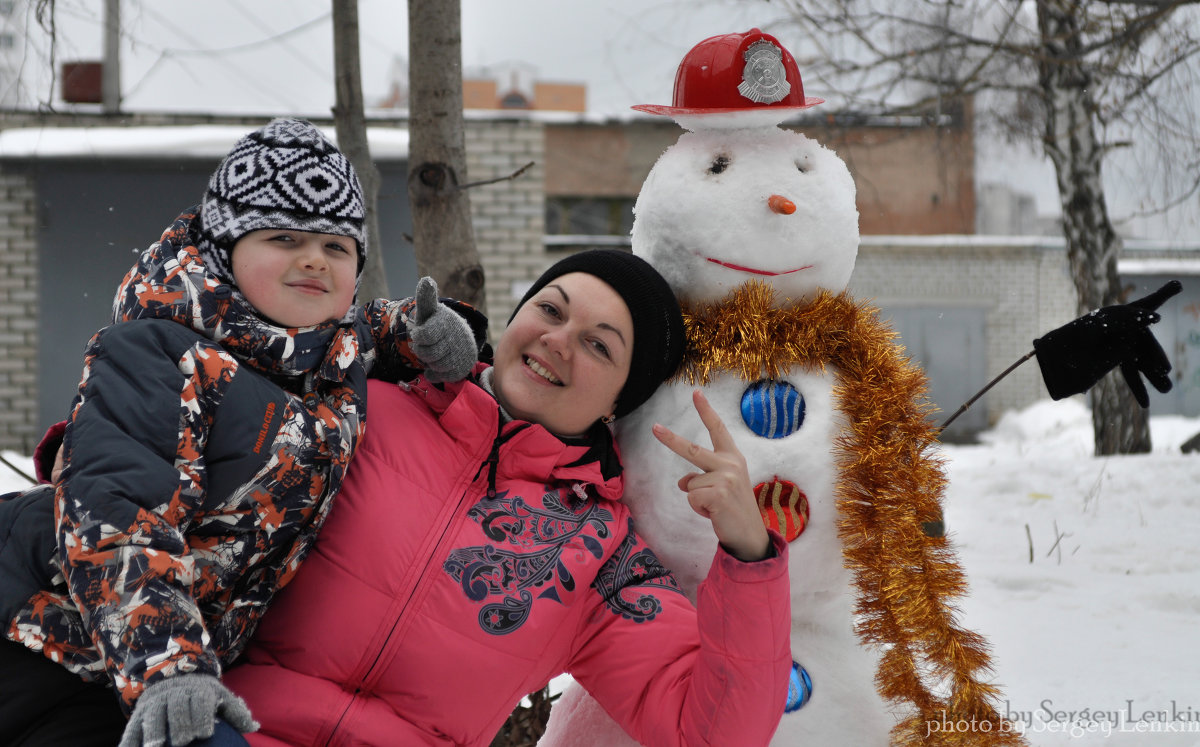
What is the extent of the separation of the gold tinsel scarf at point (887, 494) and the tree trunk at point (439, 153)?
42.2 inches

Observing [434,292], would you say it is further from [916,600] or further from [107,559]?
[916,600]

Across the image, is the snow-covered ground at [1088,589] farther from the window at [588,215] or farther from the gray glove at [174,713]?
the window at [588,215]

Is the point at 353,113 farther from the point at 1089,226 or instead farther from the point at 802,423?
the point at 1089,226

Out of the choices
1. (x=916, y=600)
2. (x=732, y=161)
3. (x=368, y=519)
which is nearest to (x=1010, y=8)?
(x=732, y=161)

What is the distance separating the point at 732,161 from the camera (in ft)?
6.13

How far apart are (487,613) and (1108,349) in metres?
1.33

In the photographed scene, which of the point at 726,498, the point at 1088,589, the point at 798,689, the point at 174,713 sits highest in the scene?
the point at 726,498

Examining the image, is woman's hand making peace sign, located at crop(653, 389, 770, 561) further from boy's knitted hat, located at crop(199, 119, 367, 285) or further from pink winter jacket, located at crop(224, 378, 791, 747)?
boy's knitted hat, located at crop(199, 119, 367, 285)

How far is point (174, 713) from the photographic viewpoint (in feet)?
3.87

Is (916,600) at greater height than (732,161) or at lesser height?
lesser

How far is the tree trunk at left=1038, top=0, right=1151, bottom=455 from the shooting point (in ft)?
22.6

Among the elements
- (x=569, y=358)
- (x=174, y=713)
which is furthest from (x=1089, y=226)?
(x=174, y=713)

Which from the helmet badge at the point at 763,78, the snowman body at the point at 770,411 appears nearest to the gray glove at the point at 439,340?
the snowman body at the point at 770,411

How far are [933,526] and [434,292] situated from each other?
252 cm
